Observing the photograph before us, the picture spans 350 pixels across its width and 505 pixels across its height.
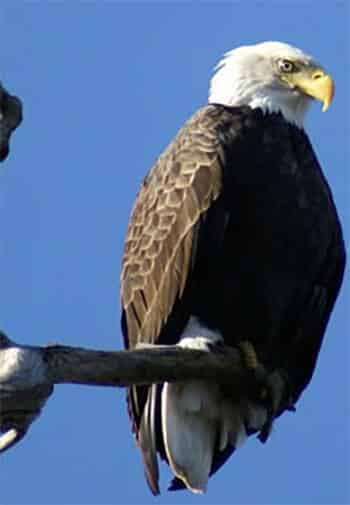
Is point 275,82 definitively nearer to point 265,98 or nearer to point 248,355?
point 265,98

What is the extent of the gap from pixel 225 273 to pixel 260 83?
1.07 m

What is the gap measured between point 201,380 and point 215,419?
374 millimetres

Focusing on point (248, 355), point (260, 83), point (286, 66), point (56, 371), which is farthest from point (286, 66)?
point (56, 371)

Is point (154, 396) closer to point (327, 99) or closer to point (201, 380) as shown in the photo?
point (201, 380)

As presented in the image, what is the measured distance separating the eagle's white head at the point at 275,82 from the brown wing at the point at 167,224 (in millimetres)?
303

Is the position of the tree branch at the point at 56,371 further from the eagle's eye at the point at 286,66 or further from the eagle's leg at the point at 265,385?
the eagle's eye at the point at 286,66

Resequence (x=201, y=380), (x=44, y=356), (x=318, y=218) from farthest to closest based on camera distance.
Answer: (x=318, y=218) → (x=201, y=380) → (x=44, y=356)

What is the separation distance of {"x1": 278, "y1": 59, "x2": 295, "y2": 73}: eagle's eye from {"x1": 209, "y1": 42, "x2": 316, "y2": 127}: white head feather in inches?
1.0

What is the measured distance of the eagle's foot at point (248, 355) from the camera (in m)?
6.43

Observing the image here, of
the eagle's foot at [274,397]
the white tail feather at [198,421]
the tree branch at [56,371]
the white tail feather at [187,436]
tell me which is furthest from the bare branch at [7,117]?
the eagle's foot at [274,397]

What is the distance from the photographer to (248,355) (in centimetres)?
646

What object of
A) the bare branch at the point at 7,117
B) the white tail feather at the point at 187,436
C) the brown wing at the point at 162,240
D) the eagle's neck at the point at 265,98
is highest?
the bare branch at the point at 7,117

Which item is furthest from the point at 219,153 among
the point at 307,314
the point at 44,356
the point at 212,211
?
the point at 44,356

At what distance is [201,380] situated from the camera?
6.32 metres
